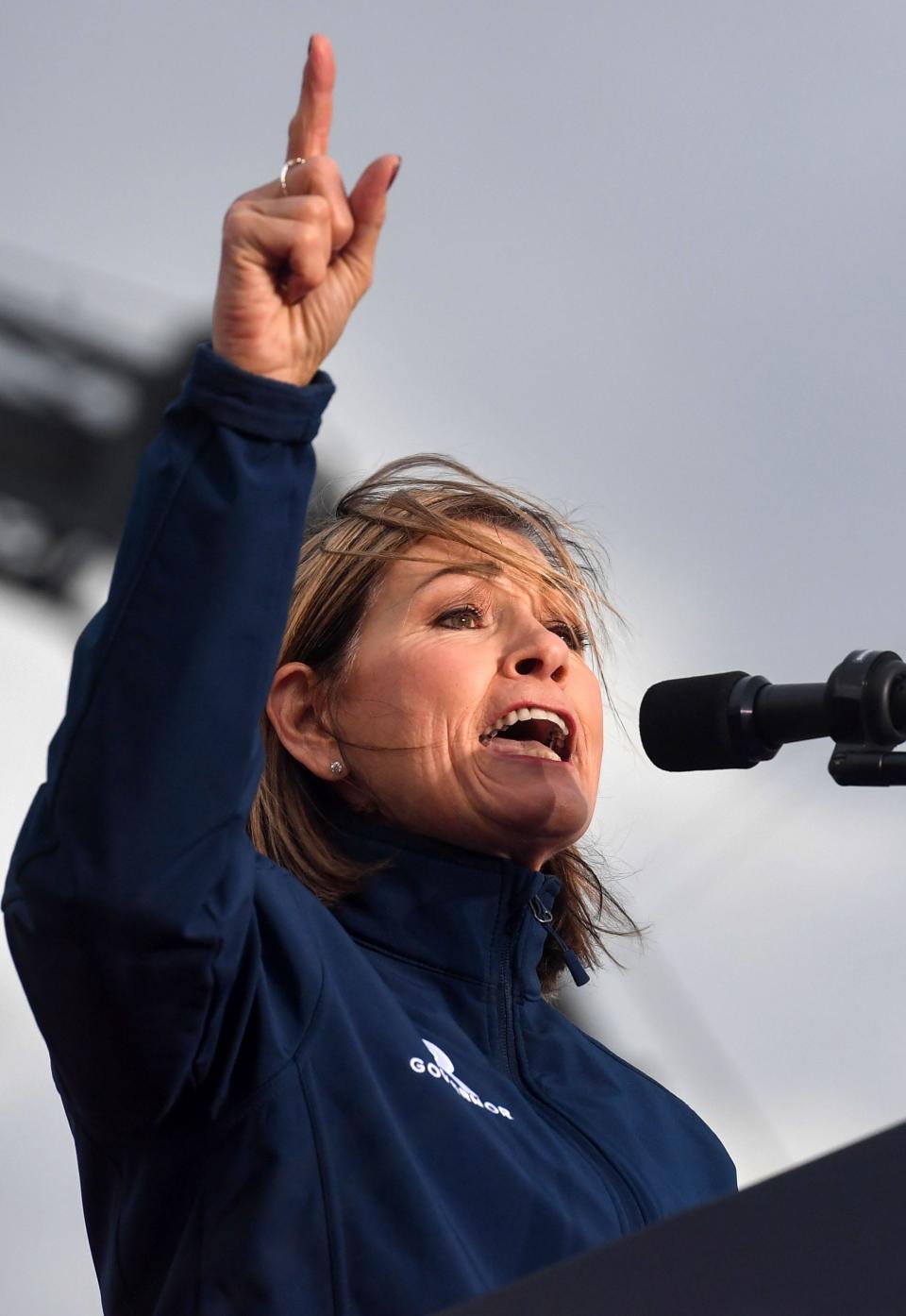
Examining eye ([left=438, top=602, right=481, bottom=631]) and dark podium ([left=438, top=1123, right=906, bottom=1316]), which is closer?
dark podium ([left=438, top=1123, right=906, bottom=1316])

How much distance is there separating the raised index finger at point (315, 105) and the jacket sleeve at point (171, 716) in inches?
6.6

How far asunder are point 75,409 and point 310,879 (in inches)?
106

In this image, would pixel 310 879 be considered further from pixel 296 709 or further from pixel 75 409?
pixel 75 409

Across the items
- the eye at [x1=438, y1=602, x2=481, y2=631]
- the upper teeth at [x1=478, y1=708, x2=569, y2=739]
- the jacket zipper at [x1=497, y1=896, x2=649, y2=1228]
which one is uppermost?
the eye at [x1=438, y1=602, x2=481, y2=631]

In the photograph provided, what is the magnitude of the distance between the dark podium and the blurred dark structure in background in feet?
11.8

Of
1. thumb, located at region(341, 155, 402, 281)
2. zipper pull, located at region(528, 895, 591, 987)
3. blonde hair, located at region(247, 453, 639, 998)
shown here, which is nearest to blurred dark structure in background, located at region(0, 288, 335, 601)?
blonde hair, located at region(247, 453, 639, 998)

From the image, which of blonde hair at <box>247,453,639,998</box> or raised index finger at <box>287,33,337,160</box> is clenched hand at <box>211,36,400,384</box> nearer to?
raised index finger at <box>287,33,337,160</box>

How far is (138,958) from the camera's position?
43.2 inches

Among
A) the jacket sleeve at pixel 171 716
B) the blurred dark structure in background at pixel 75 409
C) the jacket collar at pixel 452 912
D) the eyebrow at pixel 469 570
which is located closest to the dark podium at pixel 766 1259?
the jacket sleeve at pixel 171 716

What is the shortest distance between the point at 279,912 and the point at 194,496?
395 millimetres

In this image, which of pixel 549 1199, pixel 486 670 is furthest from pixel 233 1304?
pixel 486 670

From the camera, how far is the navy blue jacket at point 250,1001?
107cm

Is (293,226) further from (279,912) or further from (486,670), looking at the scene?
(486,670)

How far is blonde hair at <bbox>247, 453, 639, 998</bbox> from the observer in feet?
5.76
